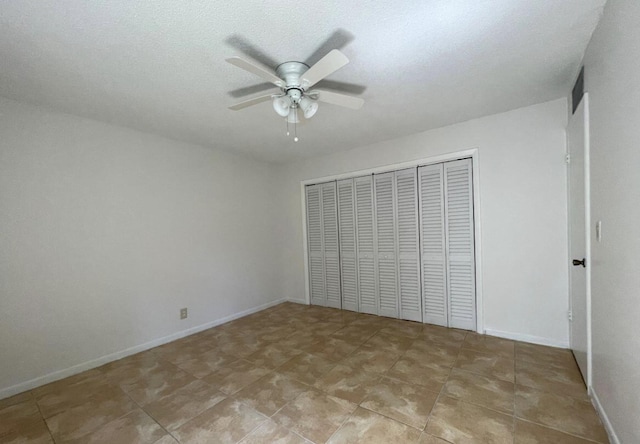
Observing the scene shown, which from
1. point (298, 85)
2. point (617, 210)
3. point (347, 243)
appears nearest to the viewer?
point (617, 210)

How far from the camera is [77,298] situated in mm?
2496

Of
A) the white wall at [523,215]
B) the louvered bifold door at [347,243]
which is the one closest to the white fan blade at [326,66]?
the white wall at [523,215]

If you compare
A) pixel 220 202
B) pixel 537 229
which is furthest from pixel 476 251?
pixel 220 202

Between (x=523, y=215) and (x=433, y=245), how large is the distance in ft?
3.15

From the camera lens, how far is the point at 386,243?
3.67 m

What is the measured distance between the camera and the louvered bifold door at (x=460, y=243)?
304cm

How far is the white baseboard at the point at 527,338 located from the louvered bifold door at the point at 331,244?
6.67 feet

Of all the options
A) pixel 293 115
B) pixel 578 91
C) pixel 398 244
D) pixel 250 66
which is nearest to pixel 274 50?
pixel 250 66

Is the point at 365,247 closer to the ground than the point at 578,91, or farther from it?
closer to the ground

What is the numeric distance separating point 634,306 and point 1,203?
416 centimetres

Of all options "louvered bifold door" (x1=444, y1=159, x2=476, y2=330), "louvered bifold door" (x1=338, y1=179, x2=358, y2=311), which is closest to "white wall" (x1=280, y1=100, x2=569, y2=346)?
"louvered bifold door" (x1=444, y1=159, x2=476, y2=330)

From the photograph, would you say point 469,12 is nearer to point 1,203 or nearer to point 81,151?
point 81,151

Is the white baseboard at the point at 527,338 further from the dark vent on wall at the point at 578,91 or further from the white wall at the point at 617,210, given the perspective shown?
the dark vent on wall at the point at 578,91

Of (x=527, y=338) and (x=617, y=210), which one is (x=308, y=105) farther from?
(x=527, y=338)
